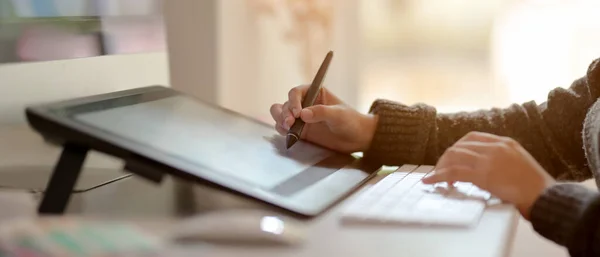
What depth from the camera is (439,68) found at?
1282 millimetres

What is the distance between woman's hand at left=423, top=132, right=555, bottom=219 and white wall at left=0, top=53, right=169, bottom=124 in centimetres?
40

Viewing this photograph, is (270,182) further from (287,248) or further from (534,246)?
(534,246)

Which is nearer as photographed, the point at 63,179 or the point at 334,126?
the point at 63,179

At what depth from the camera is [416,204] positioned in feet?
1.86

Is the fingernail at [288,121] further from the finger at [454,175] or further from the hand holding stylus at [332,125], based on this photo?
the finger at [454,175]

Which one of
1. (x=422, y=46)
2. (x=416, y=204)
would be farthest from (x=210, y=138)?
(x=422, y=46)

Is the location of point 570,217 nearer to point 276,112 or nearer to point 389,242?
point 389,242

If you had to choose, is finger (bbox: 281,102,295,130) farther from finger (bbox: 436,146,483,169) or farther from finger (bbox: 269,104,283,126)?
finger (bbox: 436,146,483,169)

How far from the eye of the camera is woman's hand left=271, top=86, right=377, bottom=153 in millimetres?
812

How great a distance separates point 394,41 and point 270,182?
0.75m

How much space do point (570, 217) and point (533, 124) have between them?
0.36 metres

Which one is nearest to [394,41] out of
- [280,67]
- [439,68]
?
[439,68]

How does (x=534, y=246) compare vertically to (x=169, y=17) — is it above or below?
below

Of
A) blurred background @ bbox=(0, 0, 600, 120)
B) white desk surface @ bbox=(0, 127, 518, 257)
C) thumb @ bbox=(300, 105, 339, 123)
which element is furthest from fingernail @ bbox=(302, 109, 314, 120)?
blurred background @ bbox=(0, 0, 600, 120)
